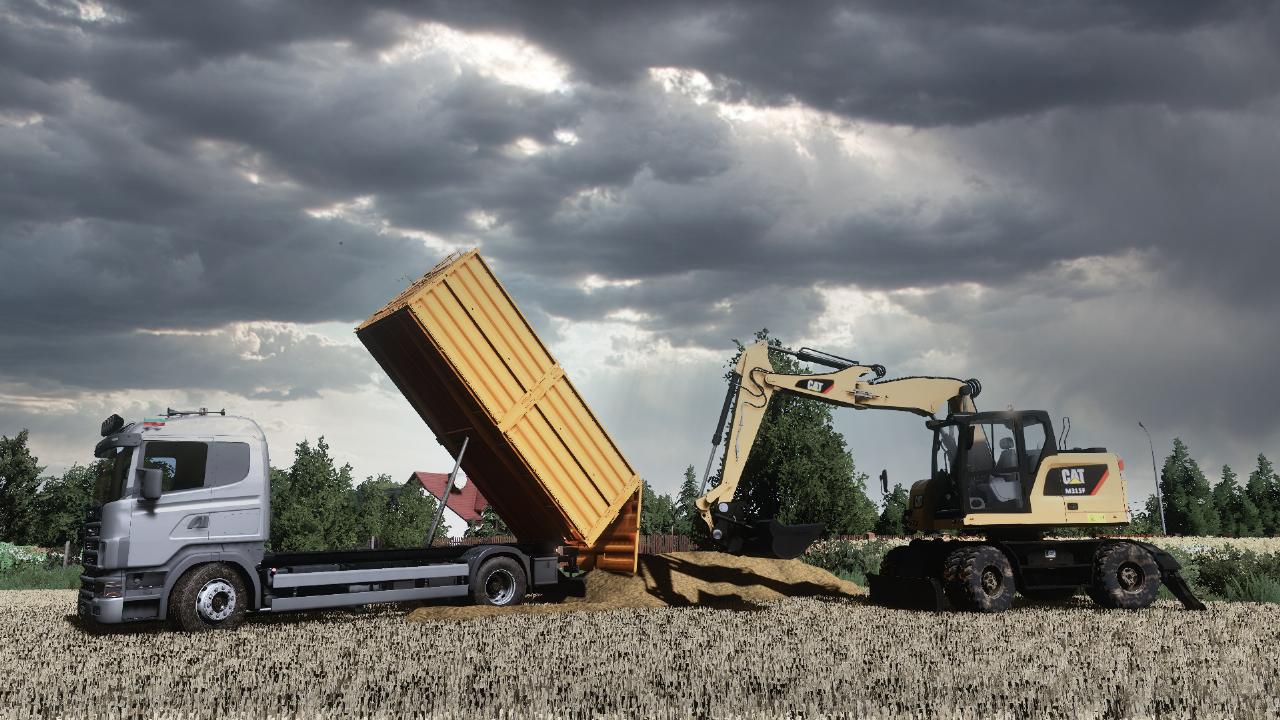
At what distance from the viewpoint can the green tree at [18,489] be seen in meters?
44.4

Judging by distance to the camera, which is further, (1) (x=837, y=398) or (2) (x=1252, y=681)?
(1) (x=837, y=398)

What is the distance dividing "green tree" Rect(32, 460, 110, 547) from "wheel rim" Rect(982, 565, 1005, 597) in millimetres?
45013

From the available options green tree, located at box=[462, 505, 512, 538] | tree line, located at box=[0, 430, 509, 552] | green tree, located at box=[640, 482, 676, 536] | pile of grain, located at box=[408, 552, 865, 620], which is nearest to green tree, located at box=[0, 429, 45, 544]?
tree line, located at box=[0, 430, 509, 552]

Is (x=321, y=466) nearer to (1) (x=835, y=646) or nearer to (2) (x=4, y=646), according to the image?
(2) (x=4, y=646)

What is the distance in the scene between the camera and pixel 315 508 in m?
28.4

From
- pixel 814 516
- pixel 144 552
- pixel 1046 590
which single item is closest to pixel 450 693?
pixel 144 552

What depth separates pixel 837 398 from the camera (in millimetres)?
16438

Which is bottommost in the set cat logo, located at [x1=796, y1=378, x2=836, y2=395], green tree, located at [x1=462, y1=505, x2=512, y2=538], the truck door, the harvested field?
the harvested field

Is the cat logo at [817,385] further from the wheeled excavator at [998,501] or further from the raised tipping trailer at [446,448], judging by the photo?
the raised tipping trailer at [446,448]

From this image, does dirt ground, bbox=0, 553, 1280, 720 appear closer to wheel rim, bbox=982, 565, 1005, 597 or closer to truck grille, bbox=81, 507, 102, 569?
wheel rim, bbox=982, 565, 1005, 597

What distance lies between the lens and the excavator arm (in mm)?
14406

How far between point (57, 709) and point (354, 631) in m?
4.91

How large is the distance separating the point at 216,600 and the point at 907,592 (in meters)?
10.4

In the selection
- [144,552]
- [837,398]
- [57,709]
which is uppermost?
[837,398]
